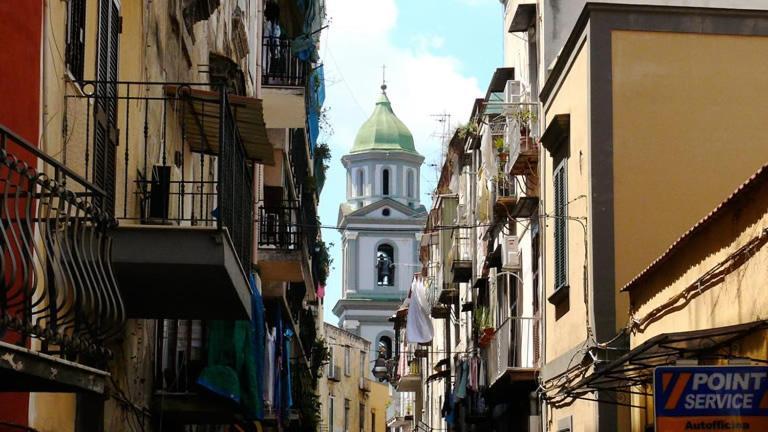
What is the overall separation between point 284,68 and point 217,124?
9.54m

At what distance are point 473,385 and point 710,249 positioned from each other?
17.5 meters

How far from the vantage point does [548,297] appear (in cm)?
2189

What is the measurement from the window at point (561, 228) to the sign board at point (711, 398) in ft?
29.0

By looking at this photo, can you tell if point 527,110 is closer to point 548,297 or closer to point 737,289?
point 548,297

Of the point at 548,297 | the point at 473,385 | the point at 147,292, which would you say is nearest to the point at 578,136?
the point at 548,297

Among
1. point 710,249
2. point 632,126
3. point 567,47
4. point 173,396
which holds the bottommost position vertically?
point 173,396

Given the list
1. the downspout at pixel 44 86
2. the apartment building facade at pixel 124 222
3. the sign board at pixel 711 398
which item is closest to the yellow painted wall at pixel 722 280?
the sign board at pixel 711 398

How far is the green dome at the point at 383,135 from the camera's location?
99312 mm

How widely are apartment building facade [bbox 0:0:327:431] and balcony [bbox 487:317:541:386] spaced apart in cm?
427

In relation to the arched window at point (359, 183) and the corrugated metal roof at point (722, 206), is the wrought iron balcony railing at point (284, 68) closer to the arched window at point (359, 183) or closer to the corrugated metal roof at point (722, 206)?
the corrugated metal roof at point (722, 206)

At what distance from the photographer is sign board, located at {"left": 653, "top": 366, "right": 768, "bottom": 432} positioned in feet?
37.2

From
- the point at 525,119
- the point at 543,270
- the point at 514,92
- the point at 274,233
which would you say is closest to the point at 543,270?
the point at 543,270

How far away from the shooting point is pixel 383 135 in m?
99.5

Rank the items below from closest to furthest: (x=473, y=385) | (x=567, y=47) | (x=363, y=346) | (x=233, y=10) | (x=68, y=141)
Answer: (x=68, y=141), (x=567, y=47), (x=233, y=10), (x=473, y=385), (x=363, y=346)
